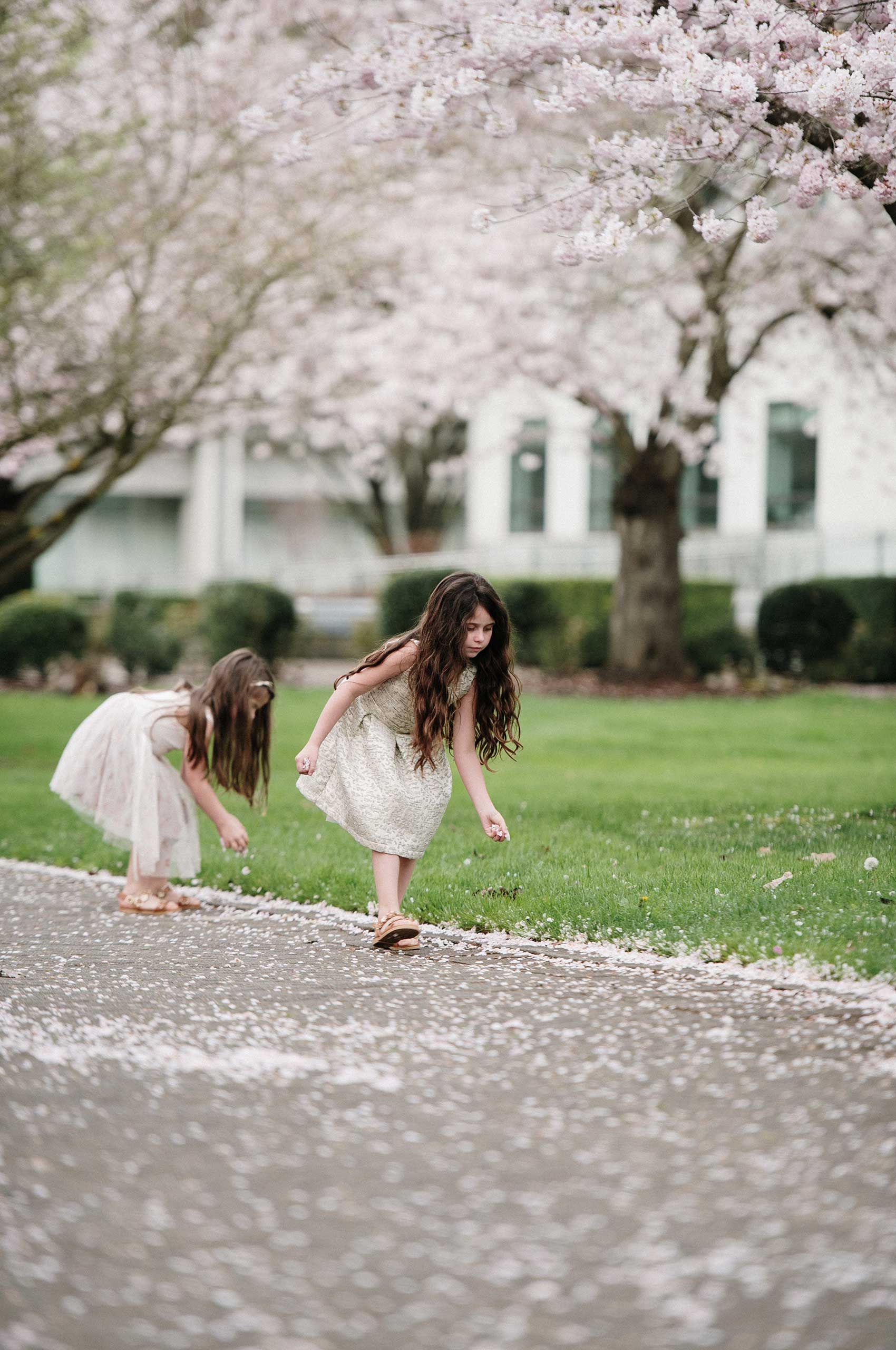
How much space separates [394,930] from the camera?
4973 mm

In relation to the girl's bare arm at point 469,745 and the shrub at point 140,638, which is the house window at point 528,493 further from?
the girl's bare arm at point 469,745

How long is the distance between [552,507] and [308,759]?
24143mm

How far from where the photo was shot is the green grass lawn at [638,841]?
5223mm

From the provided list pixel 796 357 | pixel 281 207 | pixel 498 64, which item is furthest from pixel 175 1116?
pixel 796 357

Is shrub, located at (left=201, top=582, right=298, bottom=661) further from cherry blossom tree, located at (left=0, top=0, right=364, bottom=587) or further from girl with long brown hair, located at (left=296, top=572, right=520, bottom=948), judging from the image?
girl with long brown hair, located at (left=296, top=572, right=520, bottom=948)

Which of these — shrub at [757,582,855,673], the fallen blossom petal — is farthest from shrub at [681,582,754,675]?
the fallen blossom petal

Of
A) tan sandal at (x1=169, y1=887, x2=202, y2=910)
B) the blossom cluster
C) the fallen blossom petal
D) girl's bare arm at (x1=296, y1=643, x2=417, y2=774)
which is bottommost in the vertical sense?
tan sandal at (x1=169, y1=887, x2=202, y2=910)

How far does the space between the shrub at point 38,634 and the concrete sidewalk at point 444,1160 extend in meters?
14.4

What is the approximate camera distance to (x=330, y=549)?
39.6 metres

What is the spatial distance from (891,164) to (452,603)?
2634 millimetres

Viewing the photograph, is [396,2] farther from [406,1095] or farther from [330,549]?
[330,549]

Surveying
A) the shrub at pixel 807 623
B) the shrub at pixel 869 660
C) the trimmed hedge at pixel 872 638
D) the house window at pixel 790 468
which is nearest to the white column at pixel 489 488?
the house window at pixel 790 468

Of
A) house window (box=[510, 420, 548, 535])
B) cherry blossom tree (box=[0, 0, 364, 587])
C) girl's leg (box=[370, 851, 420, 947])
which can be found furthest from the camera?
house window (box=[510, 420, 548, 535])

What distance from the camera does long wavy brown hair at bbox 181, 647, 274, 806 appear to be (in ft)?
19.9
